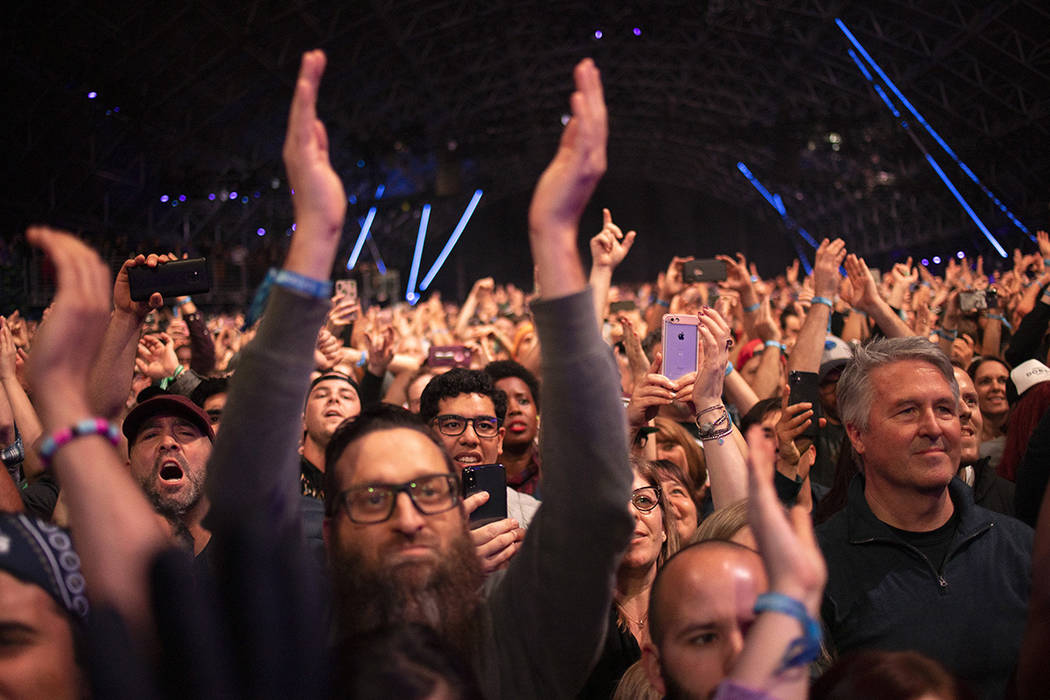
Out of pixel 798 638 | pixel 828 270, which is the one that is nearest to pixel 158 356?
pixel 828 270

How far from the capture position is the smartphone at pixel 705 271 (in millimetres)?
5715

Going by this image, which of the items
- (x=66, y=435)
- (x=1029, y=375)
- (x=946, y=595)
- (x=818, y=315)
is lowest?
(x=946, y=595)

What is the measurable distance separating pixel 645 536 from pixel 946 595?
2.74ft

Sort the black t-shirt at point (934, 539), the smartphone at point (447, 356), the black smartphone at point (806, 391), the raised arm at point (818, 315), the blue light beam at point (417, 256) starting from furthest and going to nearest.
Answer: the blue light beam at point (417, 256) → the smartphone at point (447, 356) → the raised arm at point (818, 315) → the black smartphone at point (806, 391) → the black t-shirt at point (934, 539)

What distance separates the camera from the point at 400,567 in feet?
5.28

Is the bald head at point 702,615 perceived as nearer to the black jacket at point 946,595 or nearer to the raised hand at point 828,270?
the black jacket at point 946,595

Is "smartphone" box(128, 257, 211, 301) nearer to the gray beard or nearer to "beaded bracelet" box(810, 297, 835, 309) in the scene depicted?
the gray beard

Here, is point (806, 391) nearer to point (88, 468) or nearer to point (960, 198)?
point (88, 468)

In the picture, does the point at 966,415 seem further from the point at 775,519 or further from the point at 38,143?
the point at 38,143

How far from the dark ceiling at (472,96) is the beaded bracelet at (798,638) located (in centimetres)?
1571

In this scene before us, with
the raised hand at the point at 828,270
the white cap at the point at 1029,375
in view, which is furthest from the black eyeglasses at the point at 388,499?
the white cap at the point at 1029,375

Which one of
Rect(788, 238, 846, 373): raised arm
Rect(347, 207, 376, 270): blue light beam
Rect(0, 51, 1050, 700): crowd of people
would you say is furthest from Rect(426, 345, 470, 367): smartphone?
Rect(347, 207, 376, 270): blue light beam

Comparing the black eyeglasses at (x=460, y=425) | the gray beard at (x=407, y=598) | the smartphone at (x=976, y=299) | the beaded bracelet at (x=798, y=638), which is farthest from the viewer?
the smartphone at (x=976, y=299)

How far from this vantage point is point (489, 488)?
2580mm
